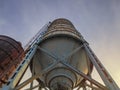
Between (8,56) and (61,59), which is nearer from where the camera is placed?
(61,59)

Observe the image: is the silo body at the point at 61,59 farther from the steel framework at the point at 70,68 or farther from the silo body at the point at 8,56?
the silo body at the point at 8,56

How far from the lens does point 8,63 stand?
15.1m

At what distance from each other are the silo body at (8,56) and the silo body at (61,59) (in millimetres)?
2796

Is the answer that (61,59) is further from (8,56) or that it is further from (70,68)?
(8,56)

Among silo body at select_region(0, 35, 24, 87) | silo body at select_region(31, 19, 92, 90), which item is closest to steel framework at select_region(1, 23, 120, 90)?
silo body at select_region(31, 19, 92, 90)

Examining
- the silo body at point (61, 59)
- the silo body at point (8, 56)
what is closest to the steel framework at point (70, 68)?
the silo body at point (61, 59)

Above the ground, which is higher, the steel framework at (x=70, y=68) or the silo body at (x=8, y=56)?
the silo body at (x=8, y=56)

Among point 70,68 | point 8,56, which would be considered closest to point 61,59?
point 70,68

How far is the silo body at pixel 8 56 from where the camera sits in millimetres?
14500

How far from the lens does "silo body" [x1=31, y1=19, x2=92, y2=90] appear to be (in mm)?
11172

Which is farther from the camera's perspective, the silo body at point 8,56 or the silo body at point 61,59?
the silo body at point 8,56

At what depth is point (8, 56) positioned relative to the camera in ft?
49.9

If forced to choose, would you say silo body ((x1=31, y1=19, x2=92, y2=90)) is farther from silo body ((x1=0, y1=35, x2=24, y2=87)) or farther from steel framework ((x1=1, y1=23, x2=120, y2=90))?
silo body ((x1=0, y1=35, x2=24, y2=87))

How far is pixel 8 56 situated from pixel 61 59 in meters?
5.36
